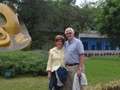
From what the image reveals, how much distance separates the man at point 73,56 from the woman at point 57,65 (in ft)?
0.35

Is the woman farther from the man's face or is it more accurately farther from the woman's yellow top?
the man's face

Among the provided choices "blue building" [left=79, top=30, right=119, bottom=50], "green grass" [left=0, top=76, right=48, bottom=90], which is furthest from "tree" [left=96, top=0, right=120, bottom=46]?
"green grass" [left=0, top=76, right=48, bottom=90]

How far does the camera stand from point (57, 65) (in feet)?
21.9

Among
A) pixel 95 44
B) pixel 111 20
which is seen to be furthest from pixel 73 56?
pixel 95 44

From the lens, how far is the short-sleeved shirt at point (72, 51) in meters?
6.59

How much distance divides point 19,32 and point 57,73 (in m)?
14.2

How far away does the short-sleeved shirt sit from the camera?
21.6 feet

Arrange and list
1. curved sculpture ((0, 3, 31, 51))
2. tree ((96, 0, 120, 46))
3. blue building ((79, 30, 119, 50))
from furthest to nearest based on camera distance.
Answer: blue building ((79, 30, 119, 50)), tree ((96, 0, 120, 46)), curved sculpture ((0, 3, 31, 51))

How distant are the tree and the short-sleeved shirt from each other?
25.1 meters

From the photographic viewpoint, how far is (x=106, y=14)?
33.2 m

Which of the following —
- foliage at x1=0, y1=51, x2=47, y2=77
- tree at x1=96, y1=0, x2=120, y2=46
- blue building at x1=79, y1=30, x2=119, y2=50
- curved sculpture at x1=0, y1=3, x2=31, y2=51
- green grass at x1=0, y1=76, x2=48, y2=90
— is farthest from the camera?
blue building at x1=79, y1=30, x2=119, y2=50

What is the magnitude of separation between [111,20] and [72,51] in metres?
26.1

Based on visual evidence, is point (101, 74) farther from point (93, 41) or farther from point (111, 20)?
point (93, 41)

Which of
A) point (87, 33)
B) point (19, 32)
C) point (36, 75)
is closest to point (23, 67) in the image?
point (36, 75)
